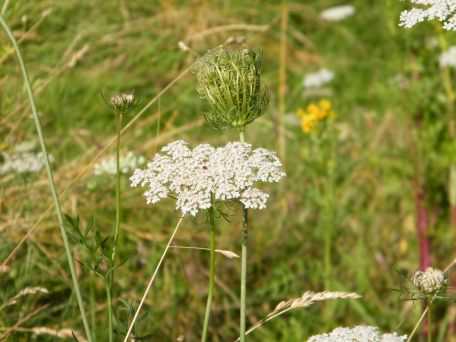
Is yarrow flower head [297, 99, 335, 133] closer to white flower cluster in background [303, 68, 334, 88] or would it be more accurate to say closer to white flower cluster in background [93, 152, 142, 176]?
white flower cluster in background [93, 152, 142, 176]

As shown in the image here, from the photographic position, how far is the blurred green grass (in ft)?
9.27

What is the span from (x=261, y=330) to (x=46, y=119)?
142cm

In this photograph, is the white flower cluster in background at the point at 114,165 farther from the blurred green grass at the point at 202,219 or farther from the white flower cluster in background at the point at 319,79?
the white flower cluster in background at the point at 319,79

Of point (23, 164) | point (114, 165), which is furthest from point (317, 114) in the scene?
point (23, 164)

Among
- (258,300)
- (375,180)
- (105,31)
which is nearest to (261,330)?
(258,300)

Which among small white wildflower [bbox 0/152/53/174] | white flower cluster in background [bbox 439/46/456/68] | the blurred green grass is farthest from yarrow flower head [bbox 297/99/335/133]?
small white wildflower [bbox 0/152/53/174]

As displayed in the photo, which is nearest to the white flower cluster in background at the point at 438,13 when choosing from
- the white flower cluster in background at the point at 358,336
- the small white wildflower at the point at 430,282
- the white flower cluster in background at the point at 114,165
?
the small white wildflower at the point at 430,282

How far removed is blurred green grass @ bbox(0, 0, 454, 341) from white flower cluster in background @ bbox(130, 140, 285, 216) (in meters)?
0.68

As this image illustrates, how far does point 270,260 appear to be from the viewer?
11.0 feet

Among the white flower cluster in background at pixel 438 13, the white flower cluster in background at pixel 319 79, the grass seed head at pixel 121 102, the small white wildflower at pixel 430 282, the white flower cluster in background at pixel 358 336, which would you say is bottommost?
the white flower cluster in background at pixel 358 336

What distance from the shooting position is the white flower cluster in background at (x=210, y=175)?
1502 mm

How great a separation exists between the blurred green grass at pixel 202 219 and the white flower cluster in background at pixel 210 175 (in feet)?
2.22

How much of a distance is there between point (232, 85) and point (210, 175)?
22cm

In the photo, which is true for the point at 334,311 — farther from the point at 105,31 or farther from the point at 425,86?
the point at 105,31
